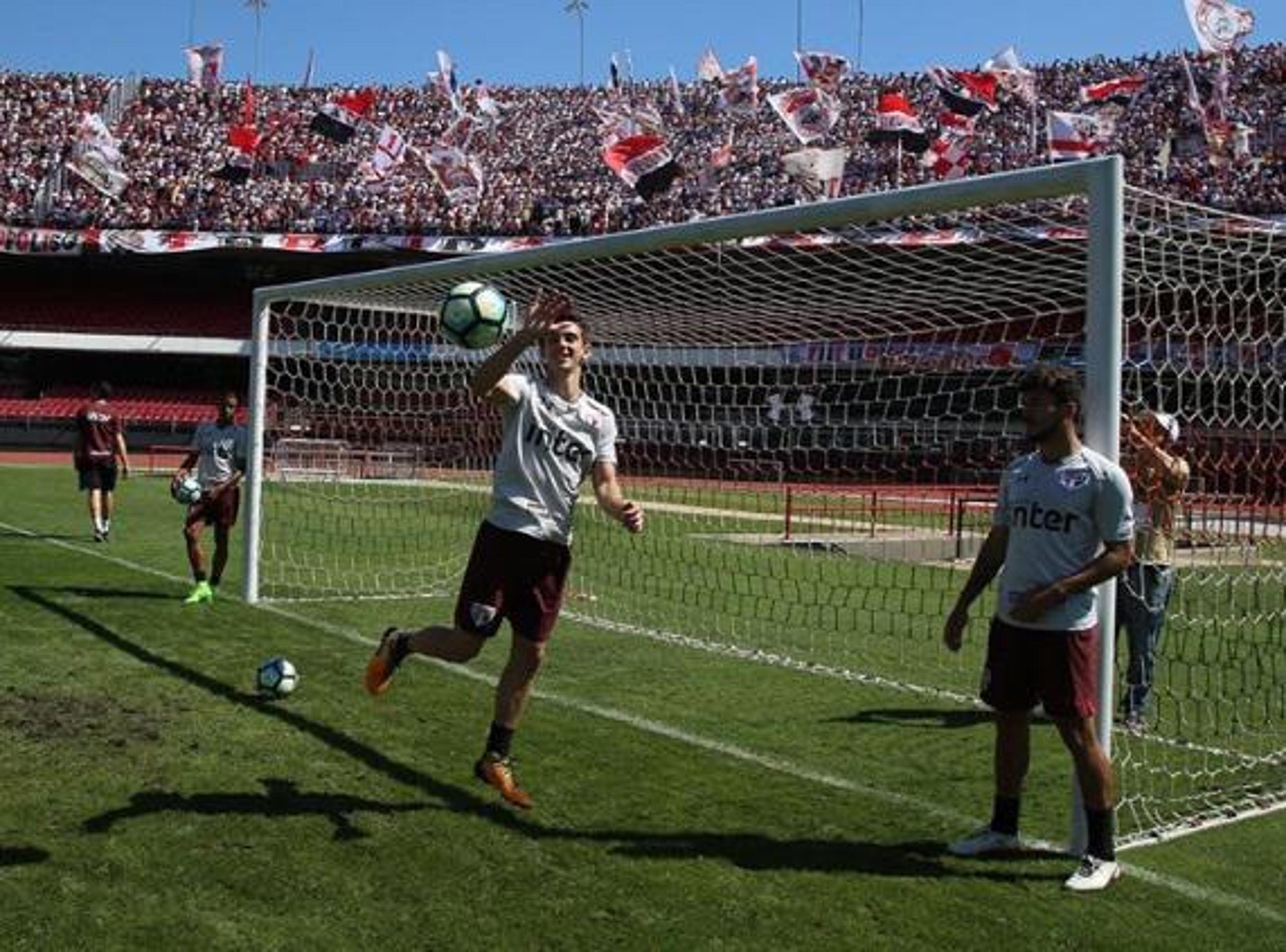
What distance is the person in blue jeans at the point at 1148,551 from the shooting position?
7.70 meters

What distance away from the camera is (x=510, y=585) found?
5930mm

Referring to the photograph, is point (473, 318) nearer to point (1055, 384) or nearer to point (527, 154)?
point (1055, 384)

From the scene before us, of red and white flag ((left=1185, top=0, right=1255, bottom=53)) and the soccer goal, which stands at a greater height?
red and white flag ((left=1185, top=0, right=1255, bottom=53))

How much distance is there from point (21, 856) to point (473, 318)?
9.87ft

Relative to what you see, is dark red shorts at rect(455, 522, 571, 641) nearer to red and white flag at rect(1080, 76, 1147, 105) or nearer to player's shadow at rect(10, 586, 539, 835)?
player's shadow at rect(10, 586, 539, 835)

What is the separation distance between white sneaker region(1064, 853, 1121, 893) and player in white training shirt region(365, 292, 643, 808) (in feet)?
7.21

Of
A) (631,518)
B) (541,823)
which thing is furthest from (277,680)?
(631,518)

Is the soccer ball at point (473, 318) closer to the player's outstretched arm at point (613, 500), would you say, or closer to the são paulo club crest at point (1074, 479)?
the player's outstretched arm at point (613, 500)

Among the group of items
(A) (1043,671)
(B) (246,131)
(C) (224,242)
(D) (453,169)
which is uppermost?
(B) (246,131)

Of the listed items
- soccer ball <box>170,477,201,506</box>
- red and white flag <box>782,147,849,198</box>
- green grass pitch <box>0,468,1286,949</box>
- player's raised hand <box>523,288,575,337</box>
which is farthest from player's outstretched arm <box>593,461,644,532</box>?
red and white flag <box>782,147,849,198</box>

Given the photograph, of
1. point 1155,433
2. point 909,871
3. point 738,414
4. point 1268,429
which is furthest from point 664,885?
point 738,414

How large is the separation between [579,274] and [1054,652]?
6336 millimetres

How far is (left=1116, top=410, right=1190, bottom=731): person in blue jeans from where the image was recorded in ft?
25.2

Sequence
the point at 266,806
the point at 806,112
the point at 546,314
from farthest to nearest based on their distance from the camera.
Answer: the point at 806,112 < the point at 266,806 < the point at 546,314
